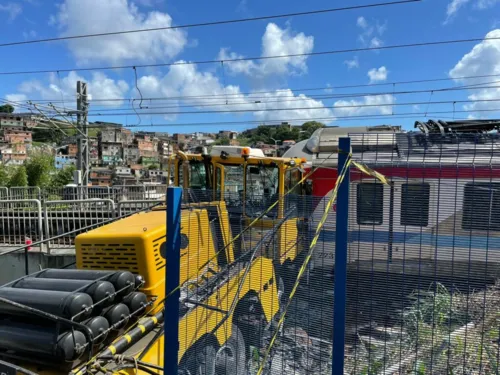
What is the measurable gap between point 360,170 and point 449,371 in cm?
137

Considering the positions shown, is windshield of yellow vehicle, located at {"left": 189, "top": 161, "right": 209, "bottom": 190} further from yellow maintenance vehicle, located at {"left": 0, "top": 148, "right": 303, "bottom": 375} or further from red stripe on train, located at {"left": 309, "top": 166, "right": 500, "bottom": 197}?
red stripe on train, located at {"left": 309, "top": 166, "right": 500, "bottom": 197}

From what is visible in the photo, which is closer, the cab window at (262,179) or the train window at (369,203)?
the train window at (369,203)

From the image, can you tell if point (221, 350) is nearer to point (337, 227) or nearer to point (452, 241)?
point (337, 227)

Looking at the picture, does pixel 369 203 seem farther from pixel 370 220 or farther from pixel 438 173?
pixel 438 173

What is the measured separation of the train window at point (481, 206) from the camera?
2277mm

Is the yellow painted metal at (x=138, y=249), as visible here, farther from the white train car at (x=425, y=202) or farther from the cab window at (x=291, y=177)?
the cab window at (x=291, y=177)

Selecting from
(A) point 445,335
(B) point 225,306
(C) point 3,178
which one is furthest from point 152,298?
(C) point 3,178

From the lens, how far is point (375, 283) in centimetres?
250

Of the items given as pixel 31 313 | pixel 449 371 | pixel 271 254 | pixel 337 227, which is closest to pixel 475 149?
pixel 337 227

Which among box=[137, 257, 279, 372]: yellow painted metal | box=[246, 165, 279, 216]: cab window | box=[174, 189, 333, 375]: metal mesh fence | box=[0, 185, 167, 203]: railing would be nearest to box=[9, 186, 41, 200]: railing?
box=[0, 185, 167, 203]: railing

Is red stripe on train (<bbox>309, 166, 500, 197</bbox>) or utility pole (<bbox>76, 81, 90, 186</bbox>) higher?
utility pole (<bbox>76, 81, 90, 186</bbox>)

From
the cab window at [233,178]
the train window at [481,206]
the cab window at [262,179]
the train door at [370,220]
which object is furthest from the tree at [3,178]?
the train window at [481,206]

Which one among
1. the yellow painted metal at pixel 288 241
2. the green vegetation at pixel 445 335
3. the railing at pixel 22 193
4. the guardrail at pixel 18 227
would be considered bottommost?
the guardrail at pixel 18 227

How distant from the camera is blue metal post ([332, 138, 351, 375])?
2406mm
